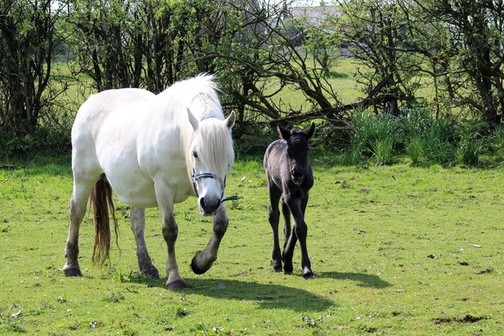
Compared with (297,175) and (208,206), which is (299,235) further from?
(208,206)

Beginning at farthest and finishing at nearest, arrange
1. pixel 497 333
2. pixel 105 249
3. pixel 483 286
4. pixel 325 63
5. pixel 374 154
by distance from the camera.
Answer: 1. pixel 325 63
2. pixel 374 154
3. pixel 105 249
4. pixel 483 286
5. pixel 497 333

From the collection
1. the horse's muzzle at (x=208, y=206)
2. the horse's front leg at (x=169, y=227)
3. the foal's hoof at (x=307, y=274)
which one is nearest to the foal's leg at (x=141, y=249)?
the horse's front leg at (x=169, y=227)

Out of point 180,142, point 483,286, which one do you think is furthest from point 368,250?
point 180,142

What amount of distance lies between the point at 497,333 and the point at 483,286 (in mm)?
1551

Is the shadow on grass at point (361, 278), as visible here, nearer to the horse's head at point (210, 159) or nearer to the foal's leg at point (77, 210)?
the horse's head at point (210, 159)

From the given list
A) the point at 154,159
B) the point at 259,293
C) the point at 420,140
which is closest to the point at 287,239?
the point at 259,293

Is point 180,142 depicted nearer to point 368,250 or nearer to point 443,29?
point 368,250

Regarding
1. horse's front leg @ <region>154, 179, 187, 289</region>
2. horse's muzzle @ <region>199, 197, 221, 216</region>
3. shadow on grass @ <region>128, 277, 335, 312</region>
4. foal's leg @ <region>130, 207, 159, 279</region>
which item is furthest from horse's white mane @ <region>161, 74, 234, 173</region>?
foal's leg @ <region>130, 207, 159, 279</region>

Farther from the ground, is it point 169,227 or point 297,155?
point 297,155

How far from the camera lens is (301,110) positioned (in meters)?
17.7

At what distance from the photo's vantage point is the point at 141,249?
30.2 ft

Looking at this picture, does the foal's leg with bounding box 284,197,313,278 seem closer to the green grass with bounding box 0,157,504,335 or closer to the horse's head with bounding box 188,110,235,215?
the green grass with bounding box 0,157,504,335

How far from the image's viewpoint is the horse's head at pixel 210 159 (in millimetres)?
7594

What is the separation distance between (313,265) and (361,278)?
2.94 feet
